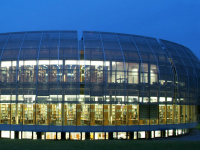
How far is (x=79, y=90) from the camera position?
3591 cm

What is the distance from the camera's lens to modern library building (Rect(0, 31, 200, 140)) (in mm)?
35750

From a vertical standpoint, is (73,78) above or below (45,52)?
below

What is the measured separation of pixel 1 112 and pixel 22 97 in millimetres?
3609

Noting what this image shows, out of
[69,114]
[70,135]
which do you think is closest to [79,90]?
[69,114]

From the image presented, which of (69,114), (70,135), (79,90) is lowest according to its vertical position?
(70,135)

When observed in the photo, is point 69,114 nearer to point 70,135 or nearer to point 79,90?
point 70,135

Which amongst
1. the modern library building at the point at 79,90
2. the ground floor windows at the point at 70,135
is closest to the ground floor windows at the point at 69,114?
the modern library building at the point at 79,90

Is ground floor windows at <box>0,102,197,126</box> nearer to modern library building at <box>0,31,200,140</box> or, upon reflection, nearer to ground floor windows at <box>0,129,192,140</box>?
modern library building at <box>0,31,200,140</box>

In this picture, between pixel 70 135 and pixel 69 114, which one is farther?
pixel 70 135

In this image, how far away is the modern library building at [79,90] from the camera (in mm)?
35750

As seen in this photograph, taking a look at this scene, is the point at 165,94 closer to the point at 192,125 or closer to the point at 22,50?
the point at 192,125

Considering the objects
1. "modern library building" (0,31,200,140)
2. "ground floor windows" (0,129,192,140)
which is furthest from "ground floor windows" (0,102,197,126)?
"ground floor windows" (0,129,192,140)

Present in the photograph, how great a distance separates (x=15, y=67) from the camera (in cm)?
3628

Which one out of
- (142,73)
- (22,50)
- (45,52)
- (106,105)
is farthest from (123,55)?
(22,50)
